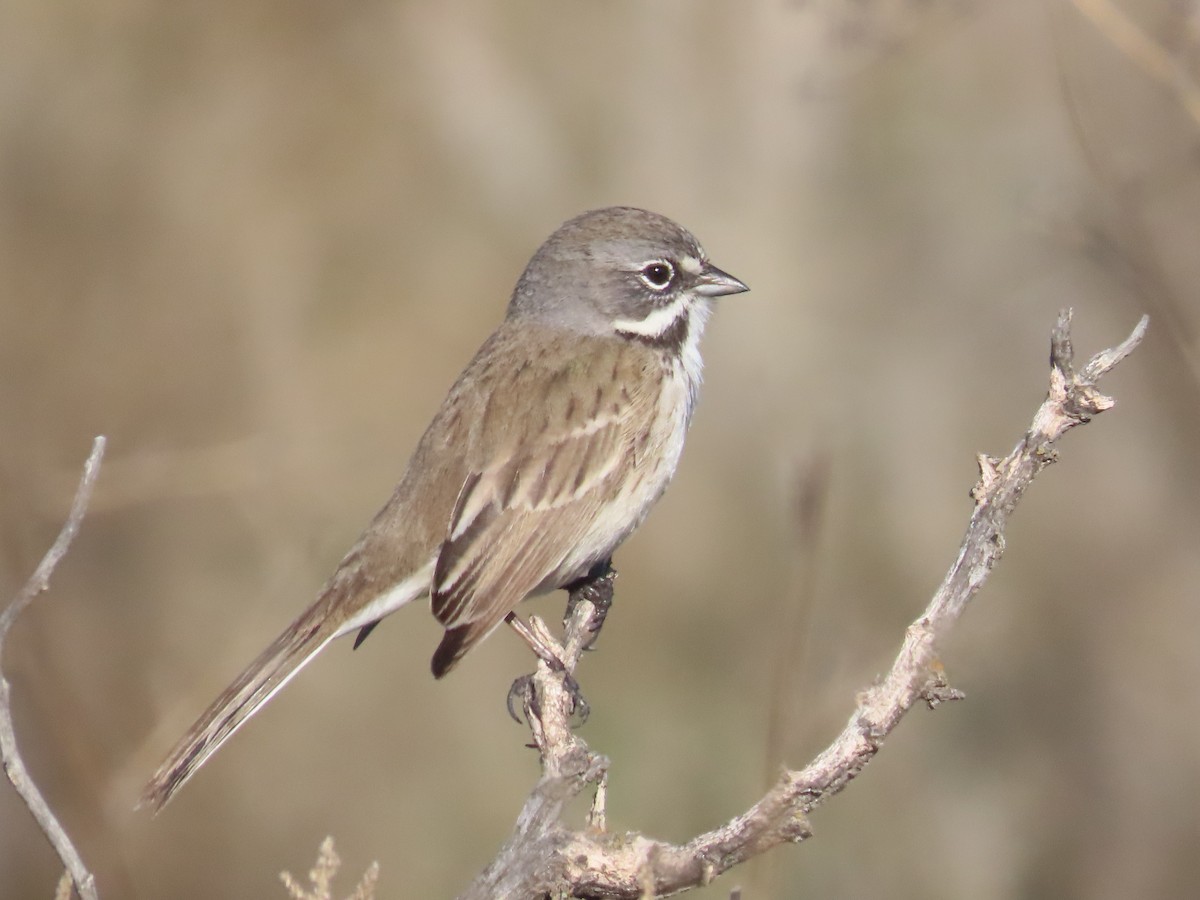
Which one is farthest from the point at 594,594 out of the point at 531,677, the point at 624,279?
the point at 624,279

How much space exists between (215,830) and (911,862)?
3.57 meters

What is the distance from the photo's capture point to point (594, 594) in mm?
5527

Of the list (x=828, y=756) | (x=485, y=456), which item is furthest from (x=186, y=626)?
(x=828, y=756)

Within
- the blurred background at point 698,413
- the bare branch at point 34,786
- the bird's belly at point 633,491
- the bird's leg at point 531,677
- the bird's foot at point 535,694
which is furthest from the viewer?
the blurred background at point 698,413

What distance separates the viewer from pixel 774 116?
33.7 feet

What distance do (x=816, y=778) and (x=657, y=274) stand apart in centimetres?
278

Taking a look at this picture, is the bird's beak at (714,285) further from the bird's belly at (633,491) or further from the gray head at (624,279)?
the bird's belly at (633,491)

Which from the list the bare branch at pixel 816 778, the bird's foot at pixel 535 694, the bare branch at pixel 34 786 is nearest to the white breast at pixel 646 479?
the bird's foot at pixel 535 694

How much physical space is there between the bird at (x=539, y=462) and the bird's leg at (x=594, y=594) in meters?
0.08

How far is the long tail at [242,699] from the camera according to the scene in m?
4.50

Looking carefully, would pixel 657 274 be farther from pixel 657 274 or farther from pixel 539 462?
pixel 539 462

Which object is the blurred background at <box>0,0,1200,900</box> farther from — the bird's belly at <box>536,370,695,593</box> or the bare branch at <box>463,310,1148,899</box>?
the bare branch at <box>463,310,1148,899</box>

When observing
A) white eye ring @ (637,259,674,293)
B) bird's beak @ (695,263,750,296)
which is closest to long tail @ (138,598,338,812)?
white eye ring @ (637,259,674,293)

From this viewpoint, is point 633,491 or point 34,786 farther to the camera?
point 633,491
